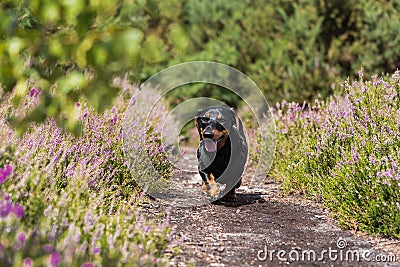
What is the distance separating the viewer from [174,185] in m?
6.77

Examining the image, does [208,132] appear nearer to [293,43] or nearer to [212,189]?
[212,189]

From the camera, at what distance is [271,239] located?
4.66 metres

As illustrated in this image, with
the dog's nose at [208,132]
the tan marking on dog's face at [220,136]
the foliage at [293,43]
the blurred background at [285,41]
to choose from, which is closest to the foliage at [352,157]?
the tan marking on dog's face at [220,136]

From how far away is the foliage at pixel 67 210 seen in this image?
3.18 metres

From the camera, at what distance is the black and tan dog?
18.4 ft

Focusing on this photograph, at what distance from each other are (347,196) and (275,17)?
703cm

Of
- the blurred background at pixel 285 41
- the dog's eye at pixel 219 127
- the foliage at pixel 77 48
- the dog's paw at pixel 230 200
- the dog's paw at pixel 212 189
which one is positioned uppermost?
the blurred background at pixel 285 41

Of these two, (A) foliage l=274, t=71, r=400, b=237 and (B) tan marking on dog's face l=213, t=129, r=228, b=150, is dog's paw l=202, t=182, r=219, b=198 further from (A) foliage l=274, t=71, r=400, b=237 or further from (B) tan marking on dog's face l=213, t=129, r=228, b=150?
(A) foliage l=274, t=71, r=400, b=237

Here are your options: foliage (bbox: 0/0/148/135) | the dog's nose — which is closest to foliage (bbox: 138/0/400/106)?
the dog's nose

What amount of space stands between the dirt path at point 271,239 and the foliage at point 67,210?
28cm

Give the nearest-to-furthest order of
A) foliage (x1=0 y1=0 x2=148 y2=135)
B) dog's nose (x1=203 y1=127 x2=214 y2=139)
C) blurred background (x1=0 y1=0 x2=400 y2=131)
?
foliage (x1=0 y1=0 x2=148 y2=135), dog's nose (x1=203 y1=127 x2=214 y2=139), blurred background (x1=0 y1=0 x2=400 y2=131)

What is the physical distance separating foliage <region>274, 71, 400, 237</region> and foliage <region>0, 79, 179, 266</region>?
158cm

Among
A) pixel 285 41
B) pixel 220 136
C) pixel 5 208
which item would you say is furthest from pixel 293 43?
pixel 5 208

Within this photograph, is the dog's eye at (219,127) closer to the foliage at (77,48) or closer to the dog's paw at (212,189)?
the dog's paw at (212,189)
